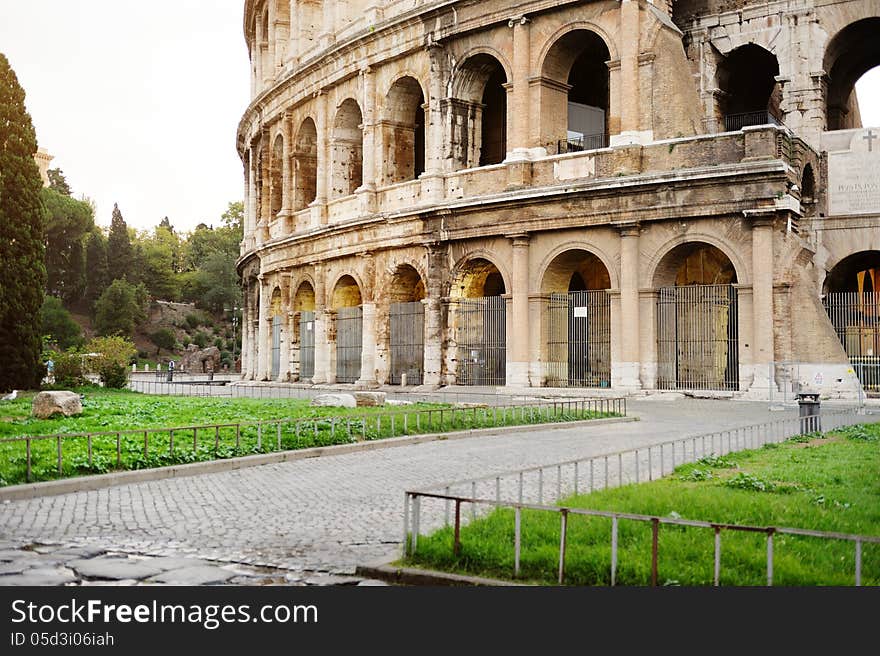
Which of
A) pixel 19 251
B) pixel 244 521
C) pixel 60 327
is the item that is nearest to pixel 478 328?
pixel 19 251

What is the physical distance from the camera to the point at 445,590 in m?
3.89

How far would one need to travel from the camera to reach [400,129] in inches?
1112

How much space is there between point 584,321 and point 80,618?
68.1 ft

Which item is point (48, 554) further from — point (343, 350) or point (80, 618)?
point (343, 350)

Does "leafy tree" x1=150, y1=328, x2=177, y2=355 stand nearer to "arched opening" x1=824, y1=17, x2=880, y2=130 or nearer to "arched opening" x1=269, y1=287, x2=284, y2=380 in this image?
"arched opening" x1=269, y1=287, x2=284, y2=380

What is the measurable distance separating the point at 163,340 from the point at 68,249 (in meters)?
9.61

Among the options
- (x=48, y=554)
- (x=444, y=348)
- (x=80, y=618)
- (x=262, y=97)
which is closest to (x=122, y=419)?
(x=48, y=554)

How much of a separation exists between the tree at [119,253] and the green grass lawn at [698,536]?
2468 inches

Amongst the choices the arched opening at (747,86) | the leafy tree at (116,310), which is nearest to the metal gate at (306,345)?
the arched opening at (747,86)

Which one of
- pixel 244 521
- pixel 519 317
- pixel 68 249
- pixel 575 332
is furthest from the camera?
pixel 68 249

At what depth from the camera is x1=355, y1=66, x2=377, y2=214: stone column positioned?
27906 millimetres

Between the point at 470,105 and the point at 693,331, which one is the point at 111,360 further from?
the point at 693,331

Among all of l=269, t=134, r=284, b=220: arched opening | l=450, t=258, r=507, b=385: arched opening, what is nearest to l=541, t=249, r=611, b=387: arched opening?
l=450, t=258, r=507, b=385: arched opening

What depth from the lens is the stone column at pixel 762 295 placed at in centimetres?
2027
